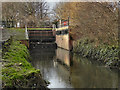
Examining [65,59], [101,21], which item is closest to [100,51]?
[101,21]

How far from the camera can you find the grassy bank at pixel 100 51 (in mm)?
11406

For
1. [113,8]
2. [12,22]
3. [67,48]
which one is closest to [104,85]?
[113,8]

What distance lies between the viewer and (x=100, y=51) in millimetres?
14117

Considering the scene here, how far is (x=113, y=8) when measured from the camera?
38.3 feet

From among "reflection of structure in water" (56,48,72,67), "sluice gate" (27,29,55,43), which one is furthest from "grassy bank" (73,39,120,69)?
"sluice gate" (27,29,55,43)

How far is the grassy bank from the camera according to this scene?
449 inches

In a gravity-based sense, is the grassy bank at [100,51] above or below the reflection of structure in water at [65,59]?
above

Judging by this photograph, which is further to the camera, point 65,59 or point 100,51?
point 65,59

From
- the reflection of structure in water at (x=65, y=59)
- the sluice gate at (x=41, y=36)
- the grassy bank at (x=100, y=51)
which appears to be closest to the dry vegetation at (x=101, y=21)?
the grassy bank at (x=100, y=51)

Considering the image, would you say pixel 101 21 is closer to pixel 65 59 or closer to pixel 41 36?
pixel 65 59

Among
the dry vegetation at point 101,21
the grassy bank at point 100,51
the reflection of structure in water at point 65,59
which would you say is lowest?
the reflection of structure in water at point 65,59

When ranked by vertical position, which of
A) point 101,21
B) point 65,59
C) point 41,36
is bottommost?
point 65,59

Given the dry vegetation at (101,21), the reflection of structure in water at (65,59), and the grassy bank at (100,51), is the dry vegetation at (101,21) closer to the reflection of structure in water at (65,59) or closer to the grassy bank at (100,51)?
the grassy bank at (100,51)

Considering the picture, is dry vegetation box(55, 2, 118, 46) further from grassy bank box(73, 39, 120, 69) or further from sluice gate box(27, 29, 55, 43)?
sluice gate box(27, 29, 55, 43)
